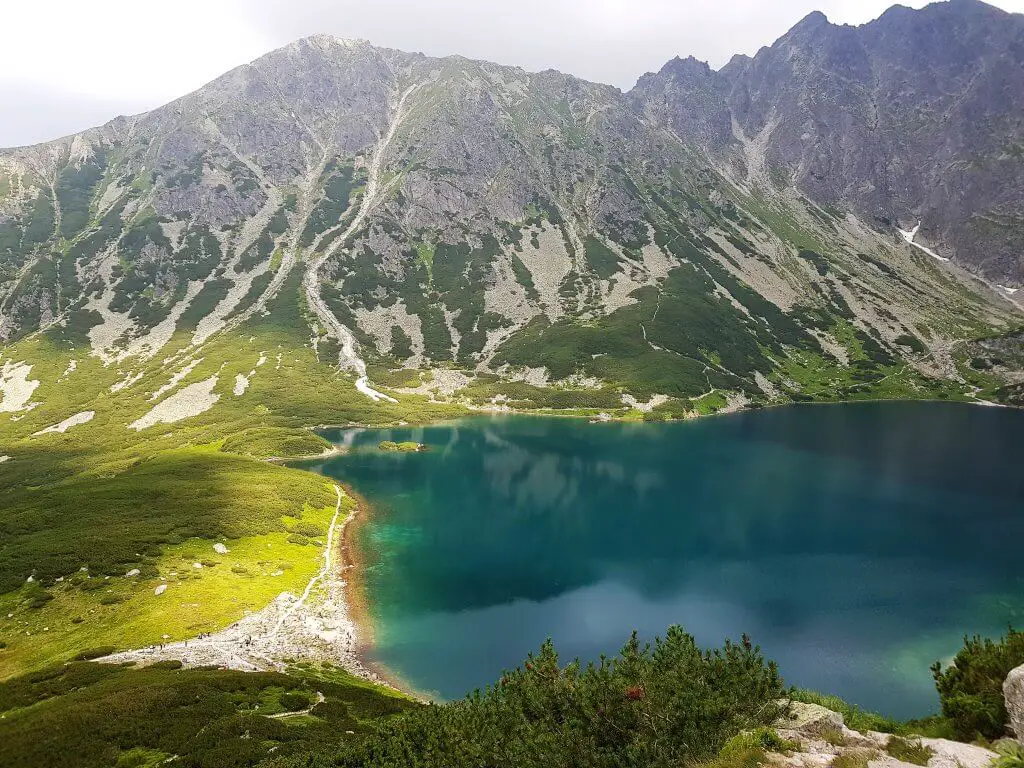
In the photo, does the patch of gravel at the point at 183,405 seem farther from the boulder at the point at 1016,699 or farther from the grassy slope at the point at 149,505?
the boulder at the point at 1016,699

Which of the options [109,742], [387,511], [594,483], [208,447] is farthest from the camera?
[208,447]

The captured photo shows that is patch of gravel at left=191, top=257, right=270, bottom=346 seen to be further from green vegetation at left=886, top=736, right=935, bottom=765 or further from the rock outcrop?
green vegetation at left=886, top=736, right=935, bottom=765

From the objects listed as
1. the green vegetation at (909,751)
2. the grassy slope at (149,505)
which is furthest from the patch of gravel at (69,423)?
the green vegetation at (909,751)

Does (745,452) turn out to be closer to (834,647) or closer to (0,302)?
(834,647)

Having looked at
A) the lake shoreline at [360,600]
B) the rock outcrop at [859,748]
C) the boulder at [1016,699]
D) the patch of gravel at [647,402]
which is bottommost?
the lake shoreline at [360,600]

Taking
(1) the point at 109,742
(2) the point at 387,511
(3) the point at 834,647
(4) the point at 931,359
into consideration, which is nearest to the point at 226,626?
(1) the point at 109,742

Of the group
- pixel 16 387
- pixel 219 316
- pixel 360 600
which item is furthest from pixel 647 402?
pixel 16 387

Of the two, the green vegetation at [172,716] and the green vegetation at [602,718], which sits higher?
the green vegetation at [602,718]
